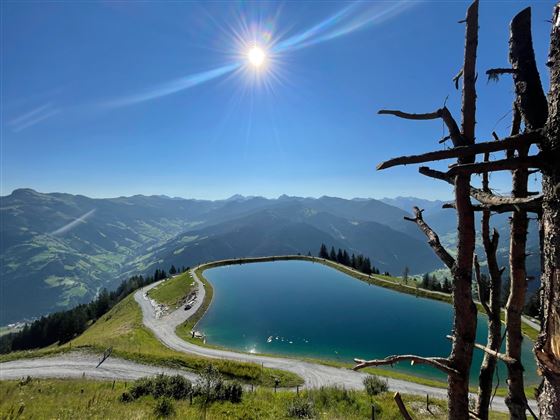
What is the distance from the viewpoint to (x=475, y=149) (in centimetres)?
369

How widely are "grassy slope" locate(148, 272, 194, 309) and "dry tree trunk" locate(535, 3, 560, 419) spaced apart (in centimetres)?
9254

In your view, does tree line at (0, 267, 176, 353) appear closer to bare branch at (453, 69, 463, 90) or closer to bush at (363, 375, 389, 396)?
bush at (363, 375, 389, 396)

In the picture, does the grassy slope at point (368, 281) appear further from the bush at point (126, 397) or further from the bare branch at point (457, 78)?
the bare branch at point (457, 78)

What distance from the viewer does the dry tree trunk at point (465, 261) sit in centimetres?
456

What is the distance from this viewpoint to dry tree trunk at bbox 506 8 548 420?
380 centimetres

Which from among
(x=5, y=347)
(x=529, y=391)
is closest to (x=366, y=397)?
(x=529, y=391)

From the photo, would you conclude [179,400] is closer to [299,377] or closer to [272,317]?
[299,377]

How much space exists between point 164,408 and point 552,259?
80.3 ft

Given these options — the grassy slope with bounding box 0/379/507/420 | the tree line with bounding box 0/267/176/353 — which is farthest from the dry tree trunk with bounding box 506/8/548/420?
the tree line with bounding box 0/267/176/353

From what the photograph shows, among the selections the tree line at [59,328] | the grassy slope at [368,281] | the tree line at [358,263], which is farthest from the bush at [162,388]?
the tree line at [358,263]

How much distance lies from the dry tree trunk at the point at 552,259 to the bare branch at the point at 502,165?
11 centimetres

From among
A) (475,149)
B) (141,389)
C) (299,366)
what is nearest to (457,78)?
(475,149)

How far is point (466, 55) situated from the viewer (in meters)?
4.78

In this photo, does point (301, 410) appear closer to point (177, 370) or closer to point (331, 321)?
point (177, 370)
